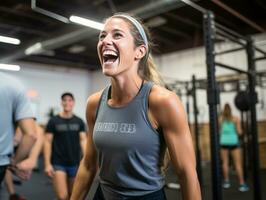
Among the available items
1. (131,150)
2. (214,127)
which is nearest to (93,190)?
(214,127)

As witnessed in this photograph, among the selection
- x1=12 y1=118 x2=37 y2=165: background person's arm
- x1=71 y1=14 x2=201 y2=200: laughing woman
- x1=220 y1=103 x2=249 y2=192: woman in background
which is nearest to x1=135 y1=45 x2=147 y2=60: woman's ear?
x1=71 y1=14 x2=201 y2=200: laughing woman

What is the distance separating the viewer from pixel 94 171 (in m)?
1.38

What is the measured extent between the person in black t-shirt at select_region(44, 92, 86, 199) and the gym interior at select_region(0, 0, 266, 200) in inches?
13.2

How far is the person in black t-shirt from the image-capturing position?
127 inches

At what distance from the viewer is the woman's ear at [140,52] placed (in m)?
1.22

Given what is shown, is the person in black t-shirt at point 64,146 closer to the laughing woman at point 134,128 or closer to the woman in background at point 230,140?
the laughing woman at point 134,128

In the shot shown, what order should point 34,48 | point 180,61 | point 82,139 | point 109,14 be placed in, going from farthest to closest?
point 180,61
point 34,48
point 109,14
point 82,139

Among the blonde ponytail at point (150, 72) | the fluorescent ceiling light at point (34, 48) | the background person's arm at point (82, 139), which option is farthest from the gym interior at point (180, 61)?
the blonde ponytail at point (150, 72)

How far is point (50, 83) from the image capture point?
→ 36.7 feet

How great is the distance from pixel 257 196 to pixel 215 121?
3.81 ft

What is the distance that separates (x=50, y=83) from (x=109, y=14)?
222 inches

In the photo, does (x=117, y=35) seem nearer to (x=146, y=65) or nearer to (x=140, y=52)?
(x=140, y=52)

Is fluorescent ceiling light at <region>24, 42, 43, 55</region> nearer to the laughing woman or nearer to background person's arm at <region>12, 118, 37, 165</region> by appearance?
background person's arm at <region>12, 118, 37, 165</region>

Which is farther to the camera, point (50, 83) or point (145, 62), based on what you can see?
point (50, 83)
